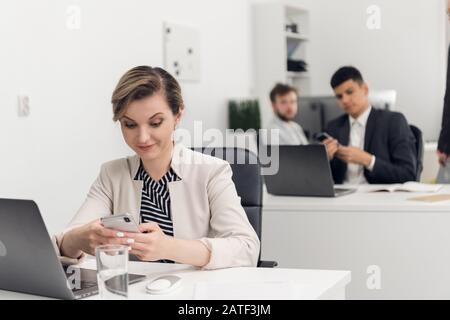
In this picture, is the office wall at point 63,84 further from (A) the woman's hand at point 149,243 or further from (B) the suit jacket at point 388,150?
(A) the woman's hand at point 149,243

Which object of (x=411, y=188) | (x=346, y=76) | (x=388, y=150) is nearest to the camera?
(x=411, y=188)

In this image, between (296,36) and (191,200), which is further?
(296,36)

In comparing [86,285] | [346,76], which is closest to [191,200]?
[86,285]

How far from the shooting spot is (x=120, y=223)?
4.95 feet

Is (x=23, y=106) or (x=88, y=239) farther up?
(x=23, y=106)

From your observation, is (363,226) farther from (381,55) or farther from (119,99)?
(381,55)

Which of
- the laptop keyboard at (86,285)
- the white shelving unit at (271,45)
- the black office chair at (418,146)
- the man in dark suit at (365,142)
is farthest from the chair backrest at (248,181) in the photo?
the white shelving unit at (271,45)

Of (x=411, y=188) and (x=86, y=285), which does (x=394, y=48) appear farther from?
(x=86, y=285)

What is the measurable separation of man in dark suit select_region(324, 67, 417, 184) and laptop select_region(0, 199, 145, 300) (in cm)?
218

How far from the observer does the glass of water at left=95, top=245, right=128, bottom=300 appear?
4.49 feet

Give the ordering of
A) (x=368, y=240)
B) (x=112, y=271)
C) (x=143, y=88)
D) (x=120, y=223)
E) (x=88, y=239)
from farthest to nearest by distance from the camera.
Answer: (x=368, y=240)
(x=143, y=88)
(x=88, y=239)
(x=120, y=223)
(x=112, y=271)

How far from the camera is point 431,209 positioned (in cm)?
270

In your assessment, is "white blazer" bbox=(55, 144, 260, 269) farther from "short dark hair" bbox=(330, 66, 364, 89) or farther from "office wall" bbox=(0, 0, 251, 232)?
"short dark hair" bbox=(330, 66, 364, 89)

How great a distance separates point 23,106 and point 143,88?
160 cm
